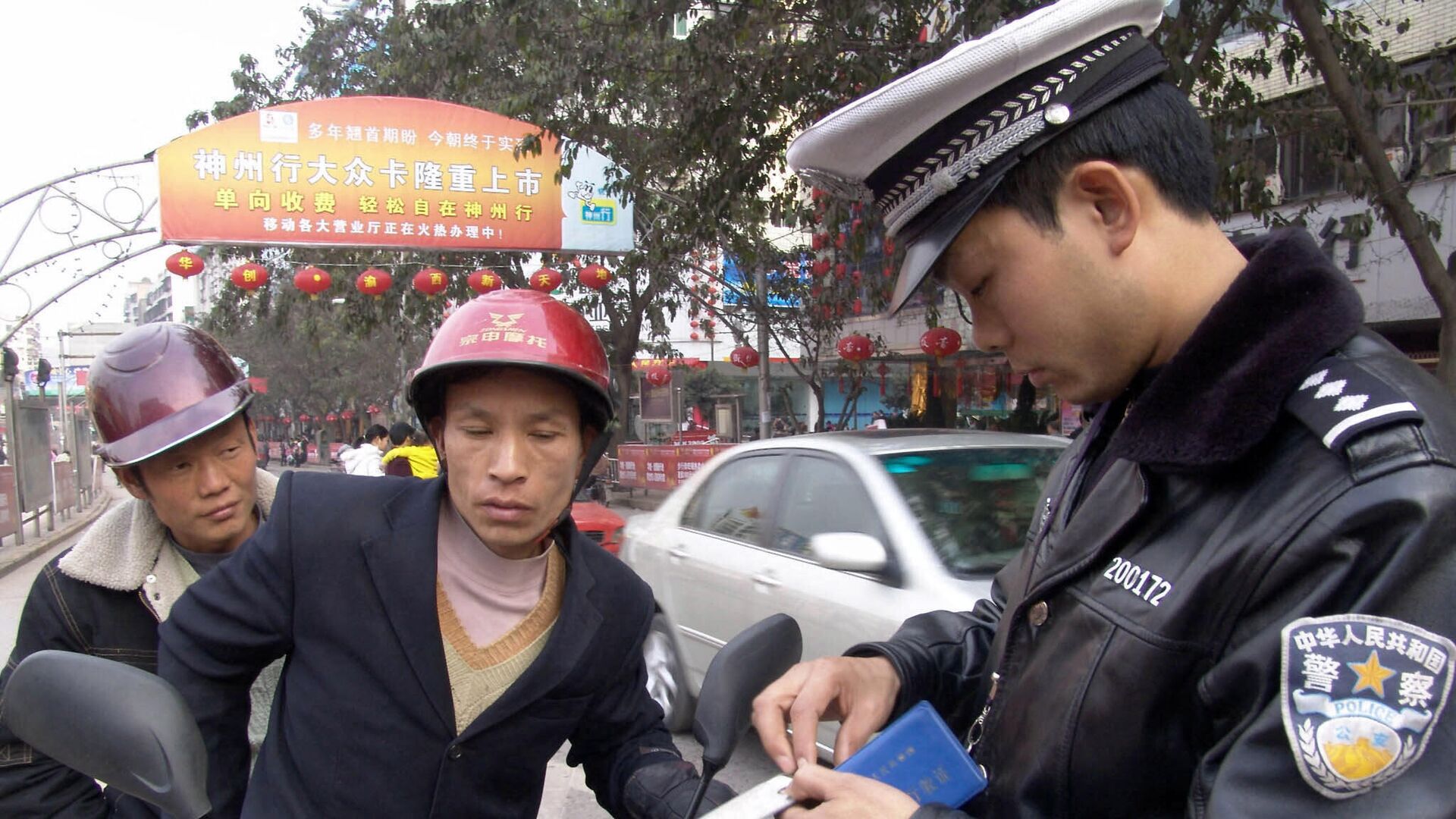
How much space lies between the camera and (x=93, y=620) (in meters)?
1.56

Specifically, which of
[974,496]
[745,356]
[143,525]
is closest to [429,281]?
[745,356]

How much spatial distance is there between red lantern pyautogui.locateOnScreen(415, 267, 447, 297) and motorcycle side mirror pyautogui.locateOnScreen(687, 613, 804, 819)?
11.6 m

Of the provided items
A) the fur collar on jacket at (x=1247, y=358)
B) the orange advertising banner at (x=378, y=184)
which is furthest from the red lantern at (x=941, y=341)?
the fur collar on jacket at (x=1247, y=358)

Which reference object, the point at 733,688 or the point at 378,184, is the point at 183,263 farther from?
the point at 733,688

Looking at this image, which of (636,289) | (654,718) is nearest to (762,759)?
(654,718)

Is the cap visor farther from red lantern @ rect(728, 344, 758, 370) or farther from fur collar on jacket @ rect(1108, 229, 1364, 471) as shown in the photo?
red lantern @ rect(728, 344, 758, 370)

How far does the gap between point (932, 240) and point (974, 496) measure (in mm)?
2539

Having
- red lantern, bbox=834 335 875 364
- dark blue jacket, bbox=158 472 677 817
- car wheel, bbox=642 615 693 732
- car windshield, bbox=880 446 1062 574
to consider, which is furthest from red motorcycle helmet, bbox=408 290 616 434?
red lantern, bbox=834 335 875 364

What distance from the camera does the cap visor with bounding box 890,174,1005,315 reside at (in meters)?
1.02

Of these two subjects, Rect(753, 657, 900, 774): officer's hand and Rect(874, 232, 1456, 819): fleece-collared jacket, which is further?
Rect(753, 657, 900, 774): officer's hand

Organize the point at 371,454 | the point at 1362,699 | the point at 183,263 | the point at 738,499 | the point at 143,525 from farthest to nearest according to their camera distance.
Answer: the point at 183,263, the point at 371,454, the point at 738,499, the point at 143,525, the point at 1362,699

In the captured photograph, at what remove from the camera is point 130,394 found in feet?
5.37

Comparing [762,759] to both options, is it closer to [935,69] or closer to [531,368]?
[531,368]

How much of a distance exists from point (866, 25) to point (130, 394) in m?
6.00
